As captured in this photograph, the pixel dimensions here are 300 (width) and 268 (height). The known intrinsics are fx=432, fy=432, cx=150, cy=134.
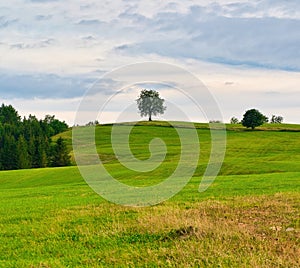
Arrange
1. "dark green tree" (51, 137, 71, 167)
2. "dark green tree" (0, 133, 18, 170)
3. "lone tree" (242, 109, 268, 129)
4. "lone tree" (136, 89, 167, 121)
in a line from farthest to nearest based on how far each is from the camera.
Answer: "lone tree" (242, 109, 268, 129), "dark green tree" (0, 133, 18, 170), "dark green tree" (51, 137, 71, 167), "lone tree" (136, 89, 167, 121)

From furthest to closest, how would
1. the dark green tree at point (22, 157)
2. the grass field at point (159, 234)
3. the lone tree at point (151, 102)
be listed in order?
the dark green tree at point (22, 157), the lone tree at point (151, 102), the grass field at point (159, 234)

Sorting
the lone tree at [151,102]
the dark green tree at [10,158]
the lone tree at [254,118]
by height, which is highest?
the lone tree at [254,118]

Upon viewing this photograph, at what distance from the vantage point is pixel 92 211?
17.6 m

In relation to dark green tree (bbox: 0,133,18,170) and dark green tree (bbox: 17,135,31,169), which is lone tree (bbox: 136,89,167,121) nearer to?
dark green tree (bbox: 17,135,31,169)

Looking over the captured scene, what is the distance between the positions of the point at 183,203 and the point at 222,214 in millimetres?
4091

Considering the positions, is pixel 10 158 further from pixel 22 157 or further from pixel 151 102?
pixel 151 102

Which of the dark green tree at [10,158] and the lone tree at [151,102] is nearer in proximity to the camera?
the lone tree at [151,102]

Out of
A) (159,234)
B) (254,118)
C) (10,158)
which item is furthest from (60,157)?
(159,234)

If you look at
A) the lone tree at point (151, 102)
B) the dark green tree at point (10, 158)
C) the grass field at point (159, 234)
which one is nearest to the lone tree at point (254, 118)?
the dark green tree at point (10, 158)

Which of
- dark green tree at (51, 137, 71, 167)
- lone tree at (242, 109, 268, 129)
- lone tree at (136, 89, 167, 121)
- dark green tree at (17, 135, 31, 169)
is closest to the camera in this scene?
lone tree at (136, 89, 167, 121)

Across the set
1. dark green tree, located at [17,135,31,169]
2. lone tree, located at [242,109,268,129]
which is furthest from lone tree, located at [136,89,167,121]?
lone tree, located at [242,109,268,129]

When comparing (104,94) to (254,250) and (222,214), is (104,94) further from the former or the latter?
(254,250)

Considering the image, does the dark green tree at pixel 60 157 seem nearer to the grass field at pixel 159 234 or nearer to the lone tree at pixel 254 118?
the lone tree at pixel 254 118

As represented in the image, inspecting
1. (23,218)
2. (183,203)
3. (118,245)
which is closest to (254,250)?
(118,245)
